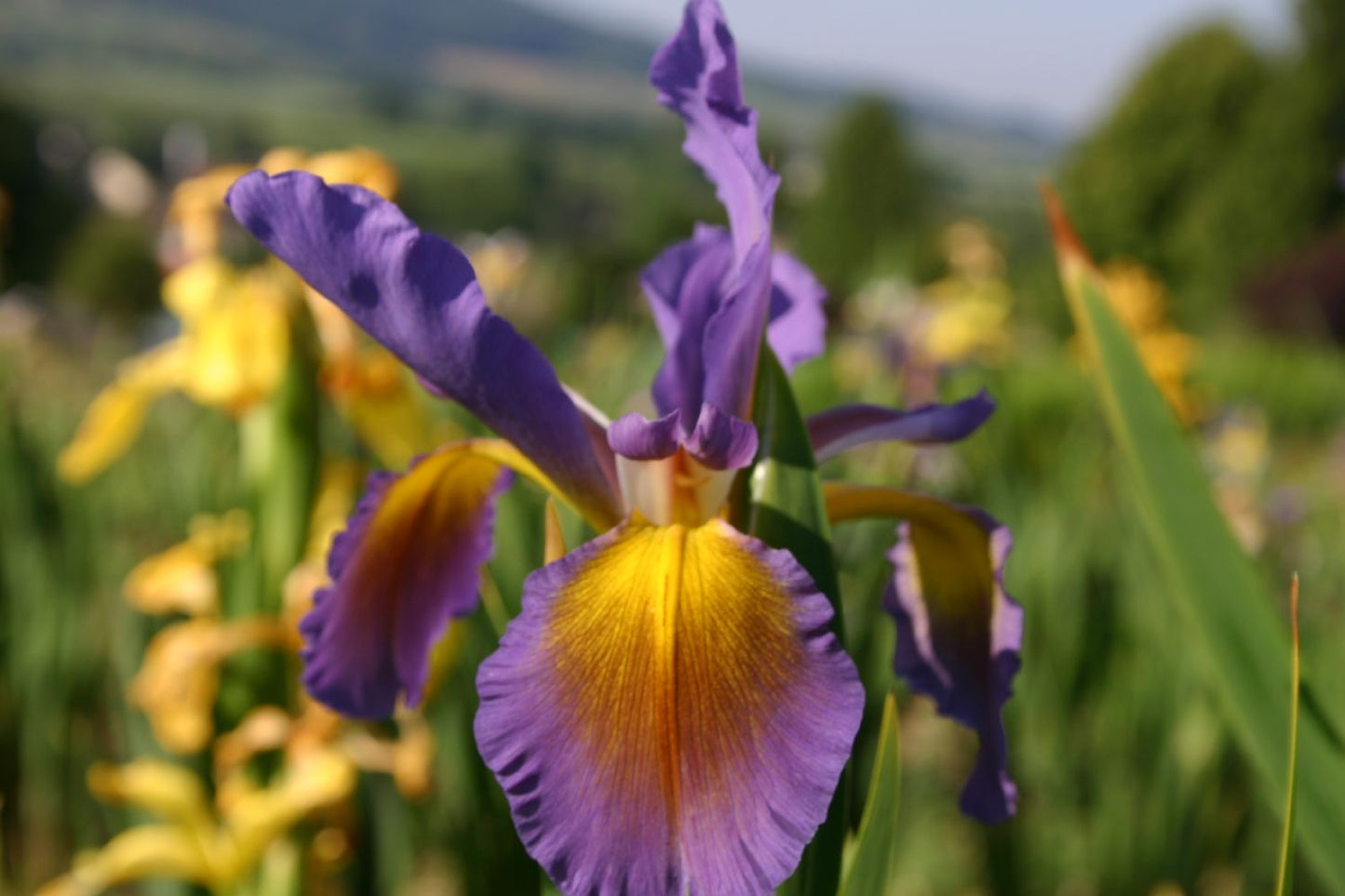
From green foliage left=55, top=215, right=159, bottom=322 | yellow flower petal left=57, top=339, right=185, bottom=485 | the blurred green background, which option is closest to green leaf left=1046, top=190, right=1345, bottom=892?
the blurred green background

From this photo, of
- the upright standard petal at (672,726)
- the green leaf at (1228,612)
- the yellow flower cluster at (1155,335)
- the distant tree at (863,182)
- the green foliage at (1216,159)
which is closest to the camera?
the upright standard petal at (672,726)

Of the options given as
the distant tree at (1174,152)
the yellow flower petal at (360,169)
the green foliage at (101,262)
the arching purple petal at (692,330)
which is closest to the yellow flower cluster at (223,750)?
the yellow flower petal at (360,169)

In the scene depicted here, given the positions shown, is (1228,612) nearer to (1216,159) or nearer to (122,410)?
(122,410)

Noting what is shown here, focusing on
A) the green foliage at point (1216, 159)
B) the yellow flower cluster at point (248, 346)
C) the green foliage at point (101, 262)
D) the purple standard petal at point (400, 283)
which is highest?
the purple standard petal at point (400, 283)

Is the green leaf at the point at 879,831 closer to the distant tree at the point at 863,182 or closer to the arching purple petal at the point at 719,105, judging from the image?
the arching purple petal at the point at 719,105

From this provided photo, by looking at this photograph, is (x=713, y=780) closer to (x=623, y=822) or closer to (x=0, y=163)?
(x=623, y=822)

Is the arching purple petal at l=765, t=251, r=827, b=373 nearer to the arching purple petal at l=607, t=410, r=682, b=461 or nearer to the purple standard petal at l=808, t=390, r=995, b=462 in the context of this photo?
the purple standard petal at l=808, t=390, r=995, b=462

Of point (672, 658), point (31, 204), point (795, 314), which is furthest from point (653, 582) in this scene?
point (31, 204)

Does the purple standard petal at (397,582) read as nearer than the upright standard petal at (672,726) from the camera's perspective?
No
